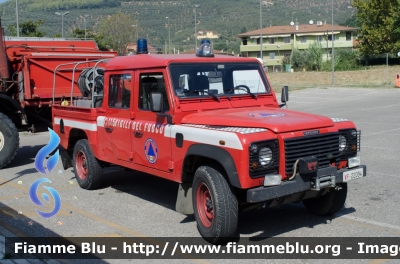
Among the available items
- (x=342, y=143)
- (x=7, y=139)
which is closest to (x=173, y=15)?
(x=7, y=139)

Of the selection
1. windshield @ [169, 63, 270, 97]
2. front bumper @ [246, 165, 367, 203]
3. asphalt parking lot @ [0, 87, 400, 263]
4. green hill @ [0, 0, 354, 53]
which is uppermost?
green hill @ [0, 0, 354, 53]

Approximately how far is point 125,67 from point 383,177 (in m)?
4.77

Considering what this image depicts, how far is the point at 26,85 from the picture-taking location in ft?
36.2

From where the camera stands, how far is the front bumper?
5.39 metres

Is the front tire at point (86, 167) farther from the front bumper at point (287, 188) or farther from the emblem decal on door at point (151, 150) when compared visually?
the front bumper at point (287, 188)

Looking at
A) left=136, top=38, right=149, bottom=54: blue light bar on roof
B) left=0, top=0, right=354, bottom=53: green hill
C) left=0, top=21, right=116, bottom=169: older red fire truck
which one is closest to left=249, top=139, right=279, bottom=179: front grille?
left=136, top=38, right=149, bottom=54: blue light bar on roof

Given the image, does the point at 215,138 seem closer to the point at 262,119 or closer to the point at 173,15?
the point at 262,119

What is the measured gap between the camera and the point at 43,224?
6.93 m

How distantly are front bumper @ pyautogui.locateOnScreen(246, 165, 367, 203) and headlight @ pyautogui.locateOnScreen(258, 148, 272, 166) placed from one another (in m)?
0.26

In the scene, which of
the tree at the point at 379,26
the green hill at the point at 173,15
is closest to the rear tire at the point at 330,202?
the tree at the point at 379,26

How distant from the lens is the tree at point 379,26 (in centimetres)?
5828

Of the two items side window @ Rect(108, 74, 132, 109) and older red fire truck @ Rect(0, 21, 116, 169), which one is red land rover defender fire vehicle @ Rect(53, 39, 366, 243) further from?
older red fire truck @ Rect(0, 21, 116, 169)

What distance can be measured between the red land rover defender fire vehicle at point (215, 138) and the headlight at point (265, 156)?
0.01 metres

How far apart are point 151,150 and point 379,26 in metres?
59.0
